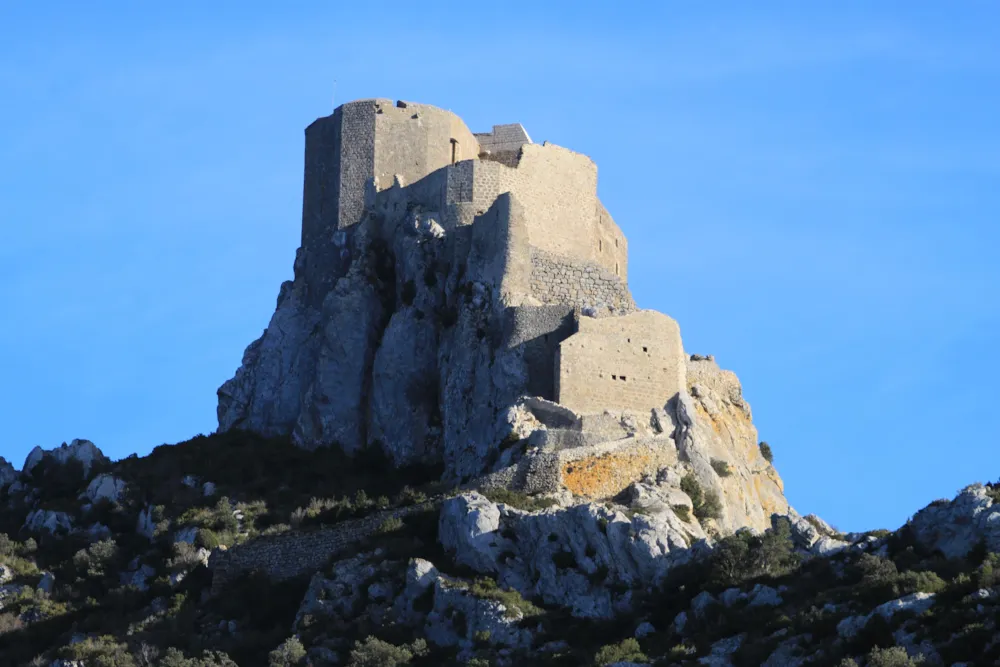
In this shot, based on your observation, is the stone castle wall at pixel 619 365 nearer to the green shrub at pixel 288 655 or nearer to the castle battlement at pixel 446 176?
the castle battlement at pixel 446 176

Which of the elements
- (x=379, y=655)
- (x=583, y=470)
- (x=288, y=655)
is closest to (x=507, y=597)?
(x=379, y=655)

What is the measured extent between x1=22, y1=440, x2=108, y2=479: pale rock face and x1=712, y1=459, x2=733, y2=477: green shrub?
1866 cm

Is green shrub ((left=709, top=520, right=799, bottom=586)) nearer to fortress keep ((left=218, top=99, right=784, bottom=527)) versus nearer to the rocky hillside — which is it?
the rocky hillside

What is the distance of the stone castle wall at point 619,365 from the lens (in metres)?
61.6

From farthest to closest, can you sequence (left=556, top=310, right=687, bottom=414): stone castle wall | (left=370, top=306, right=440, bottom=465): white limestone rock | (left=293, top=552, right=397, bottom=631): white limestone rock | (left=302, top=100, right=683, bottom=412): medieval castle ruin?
(left=370, top=306, right=440, bottom=465): white limestone rock → (left=302, top=100, right=683, bottom=412): medieval castle ruin → (left=556, top=310, right=687, bottom=414): stone castle wall → (left=293, top=552, right=397, bottom=631): white limestone rock

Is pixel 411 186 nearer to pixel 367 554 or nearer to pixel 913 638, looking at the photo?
pixel 367 554

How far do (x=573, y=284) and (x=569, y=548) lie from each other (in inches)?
526

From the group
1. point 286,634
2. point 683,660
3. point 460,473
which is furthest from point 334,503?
point 683,660

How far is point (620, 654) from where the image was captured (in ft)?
158

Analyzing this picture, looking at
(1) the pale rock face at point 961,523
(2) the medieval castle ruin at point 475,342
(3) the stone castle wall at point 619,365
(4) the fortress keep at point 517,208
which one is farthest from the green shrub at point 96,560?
(1) the pale rock face at point 961,523

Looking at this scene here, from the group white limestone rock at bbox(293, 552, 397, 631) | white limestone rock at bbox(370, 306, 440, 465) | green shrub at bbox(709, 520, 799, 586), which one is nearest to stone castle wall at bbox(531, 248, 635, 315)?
white limestone rock at bbox(370, 306, 440, 465)

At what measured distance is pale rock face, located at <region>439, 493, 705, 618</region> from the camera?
52750 millimetres

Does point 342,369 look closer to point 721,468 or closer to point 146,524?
point 146,524

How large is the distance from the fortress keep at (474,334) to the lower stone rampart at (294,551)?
3.37m
